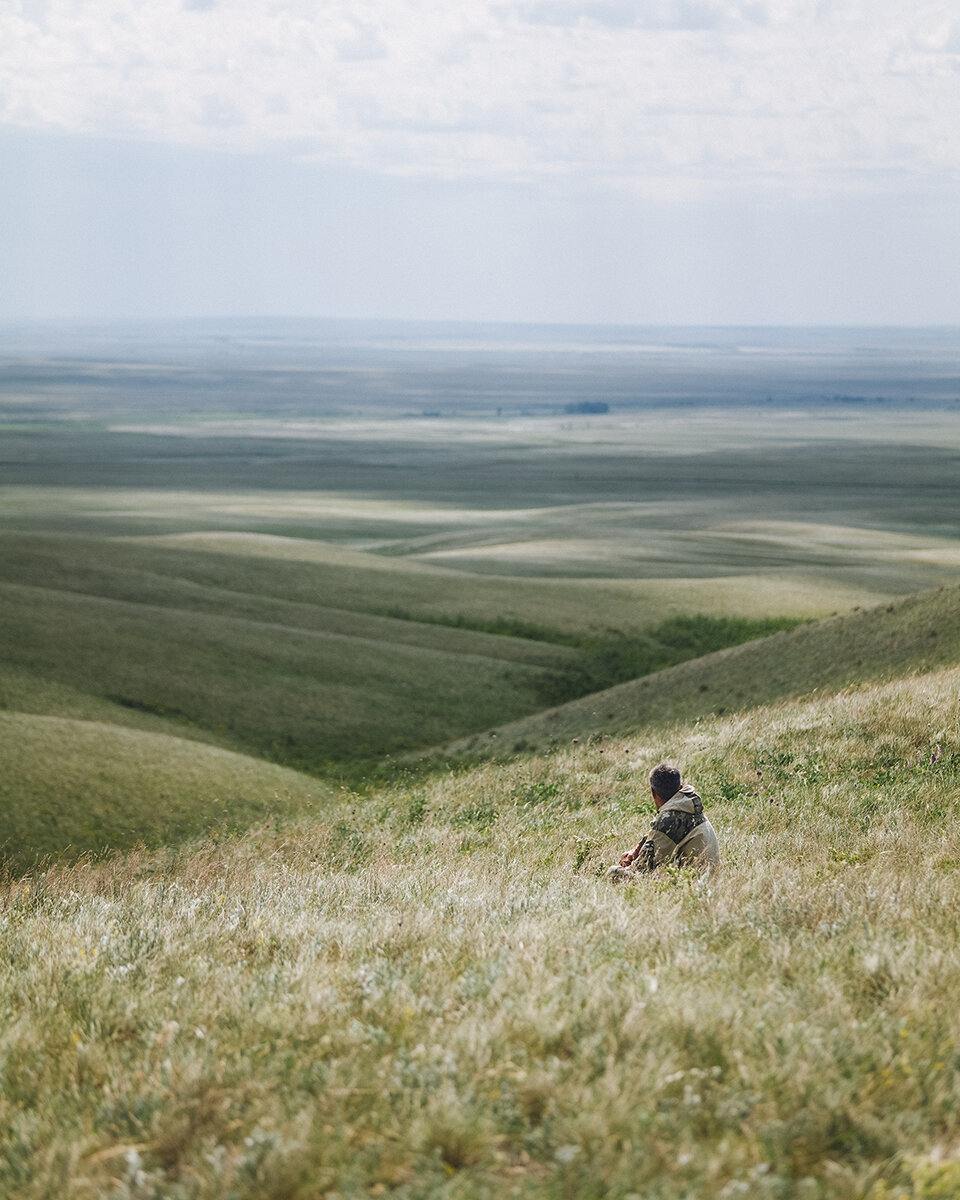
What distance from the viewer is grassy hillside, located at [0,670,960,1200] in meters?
5.73

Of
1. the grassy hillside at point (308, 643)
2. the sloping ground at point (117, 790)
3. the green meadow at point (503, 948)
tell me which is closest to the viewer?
the green meadow at point (503, 948)

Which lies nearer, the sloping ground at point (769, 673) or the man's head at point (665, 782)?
the man's head at point (665, 782)

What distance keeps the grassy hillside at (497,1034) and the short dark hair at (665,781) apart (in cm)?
99

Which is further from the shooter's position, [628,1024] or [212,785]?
[212,785]

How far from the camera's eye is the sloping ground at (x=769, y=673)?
102 ft

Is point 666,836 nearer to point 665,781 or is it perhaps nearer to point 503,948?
point 665,781

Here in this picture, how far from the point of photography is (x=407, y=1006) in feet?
24.1

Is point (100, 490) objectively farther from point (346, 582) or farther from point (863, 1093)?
point (863, 1093)

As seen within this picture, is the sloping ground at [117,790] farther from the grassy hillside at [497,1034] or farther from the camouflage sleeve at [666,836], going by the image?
the camouflage sleeve at [666,836]

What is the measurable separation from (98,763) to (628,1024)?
26.6 meters

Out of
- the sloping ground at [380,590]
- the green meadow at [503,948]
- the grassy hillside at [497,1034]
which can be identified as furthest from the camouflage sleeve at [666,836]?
the sloping ground at [380,590]

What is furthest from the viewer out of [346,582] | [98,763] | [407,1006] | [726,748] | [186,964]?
[346,582]

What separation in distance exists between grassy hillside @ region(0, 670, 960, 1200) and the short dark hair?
3.26ft

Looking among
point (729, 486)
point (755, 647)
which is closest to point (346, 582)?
point (755, 647)
